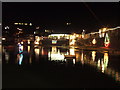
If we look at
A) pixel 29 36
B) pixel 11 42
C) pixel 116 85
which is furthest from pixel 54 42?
pixel 116 85

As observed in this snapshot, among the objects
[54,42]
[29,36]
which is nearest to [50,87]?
[54,42]

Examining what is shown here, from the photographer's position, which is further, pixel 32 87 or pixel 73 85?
pixel 73 85

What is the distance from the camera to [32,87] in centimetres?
684

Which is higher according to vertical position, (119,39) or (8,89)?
(119,39)

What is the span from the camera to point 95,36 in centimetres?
4575

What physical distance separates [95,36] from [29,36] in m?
45.1

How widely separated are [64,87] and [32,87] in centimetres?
119

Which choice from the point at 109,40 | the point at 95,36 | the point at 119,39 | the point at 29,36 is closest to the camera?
the point at 119,39

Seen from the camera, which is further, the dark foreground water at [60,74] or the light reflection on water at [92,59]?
the light reflection on water at [92,59]

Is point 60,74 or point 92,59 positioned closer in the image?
point 60,74

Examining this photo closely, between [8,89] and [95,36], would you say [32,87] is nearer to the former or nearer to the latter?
[8,89]

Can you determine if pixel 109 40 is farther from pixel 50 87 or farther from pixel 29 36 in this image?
pixel 29 36

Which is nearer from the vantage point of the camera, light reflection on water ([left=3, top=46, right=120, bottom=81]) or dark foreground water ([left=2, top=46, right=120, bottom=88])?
dark foreground water ([left=2, top=46, right=120, bottom=88])

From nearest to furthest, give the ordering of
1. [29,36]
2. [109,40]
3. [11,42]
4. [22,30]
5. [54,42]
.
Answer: [109,40] < [11,42] < [54,42] < [29,36] < [22,30]
